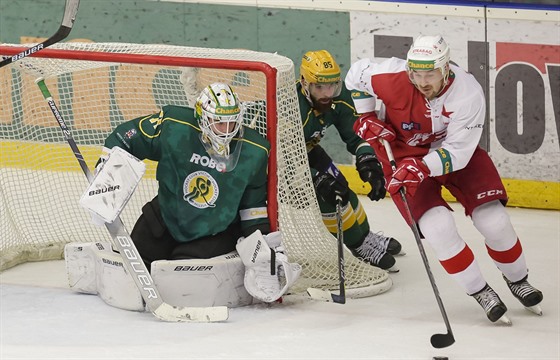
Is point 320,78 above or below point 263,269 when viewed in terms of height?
above

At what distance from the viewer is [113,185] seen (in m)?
5.06

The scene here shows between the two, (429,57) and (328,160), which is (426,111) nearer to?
(429,57)

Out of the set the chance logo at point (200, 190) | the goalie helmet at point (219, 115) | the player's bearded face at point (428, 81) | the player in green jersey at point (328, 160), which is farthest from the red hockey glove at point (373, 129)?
the chance logo at point (200, 190)

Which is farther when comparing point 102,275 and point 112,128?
point 112,128

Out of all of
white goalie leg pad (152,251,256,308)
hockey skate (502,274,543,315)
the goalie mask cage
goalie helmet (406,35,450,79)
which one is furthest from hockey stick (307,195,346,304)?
goalie helmet (406,35,450,79)

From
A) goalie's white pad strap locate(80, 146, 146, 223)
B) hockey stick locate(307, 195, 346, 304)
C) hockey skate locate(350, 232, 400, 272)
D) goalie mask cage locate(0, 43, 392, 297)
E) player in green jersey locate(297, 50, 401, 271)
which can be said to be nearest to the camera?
goalie's white pad strap locate(80, 146, 146, 223)

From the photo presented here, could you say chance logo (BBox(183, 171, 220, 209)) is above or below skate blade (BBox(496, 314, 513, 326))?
above

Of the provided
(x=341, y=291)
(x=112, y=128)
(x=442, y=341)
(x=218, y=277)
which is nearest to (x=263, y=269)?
(x=218, y=277)

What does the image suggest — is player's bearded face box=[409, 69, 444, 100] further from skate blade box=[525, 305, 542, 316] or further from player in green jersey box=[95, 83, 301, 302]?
skate blade box=[525, 305, 542, 316]

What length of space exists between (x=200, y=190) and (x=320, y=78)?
28.0 inches

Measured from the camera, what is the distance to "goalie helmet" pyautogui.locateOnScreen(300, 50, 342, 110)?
5.63m

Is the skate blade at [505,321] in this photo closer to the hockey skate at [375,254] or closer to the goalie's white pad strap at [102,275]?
the hockey skate at [375,254]

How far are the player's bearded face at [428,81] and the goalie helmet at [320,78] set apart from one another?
0.55 meters

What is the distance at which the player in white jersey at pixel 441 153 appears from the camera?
16.8 feet
